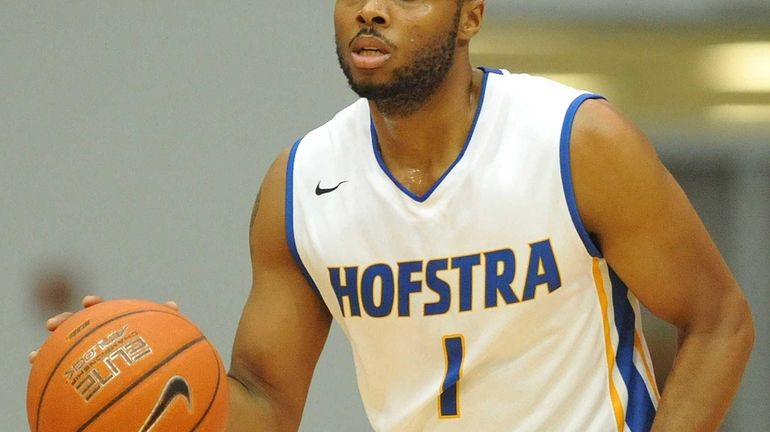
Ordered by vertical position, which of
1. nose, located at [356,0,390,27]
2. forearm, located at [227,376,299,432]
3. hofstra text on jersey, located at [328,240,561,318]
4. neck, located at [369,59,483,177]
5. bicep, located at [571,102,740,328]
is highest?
nose, located at [356,0,390,27]

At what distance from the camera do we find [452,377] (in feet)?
10.1

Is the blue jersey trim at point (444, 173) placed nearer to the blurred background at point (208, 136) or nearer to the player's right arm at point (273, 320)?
the player's right arm at point (273, 320)

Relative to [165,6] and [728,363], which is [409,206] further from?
[165,6]

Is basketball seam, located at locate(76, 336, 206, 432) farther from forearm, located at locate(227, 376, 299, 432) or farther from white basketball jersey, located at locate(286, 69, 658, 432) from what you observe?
white basketball jersey, located at locate(286, 69, 658, 432)

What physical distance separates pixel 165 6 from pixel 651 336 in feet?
7.72

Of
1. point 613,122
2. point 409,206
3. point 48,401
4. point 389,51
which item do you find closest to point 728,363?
point 613,122

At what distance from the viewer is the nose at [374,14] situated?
292 cm

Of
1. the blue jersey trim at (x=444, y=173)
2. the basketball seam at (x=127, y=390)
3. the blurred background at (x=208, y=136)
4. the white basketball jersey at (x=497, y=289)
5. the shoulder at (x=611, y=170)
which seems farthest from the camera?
the blurred background at (x=208, y=136)

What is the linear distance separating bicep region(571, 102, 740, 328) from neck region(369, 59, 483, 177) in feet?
0.99

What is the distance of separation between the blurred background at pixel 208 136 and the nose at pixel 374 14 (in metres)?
2.29

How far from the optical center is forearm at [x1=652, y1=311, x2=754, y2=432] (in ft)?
9.55

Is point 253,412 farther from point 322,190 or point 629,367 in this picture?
point 629,367

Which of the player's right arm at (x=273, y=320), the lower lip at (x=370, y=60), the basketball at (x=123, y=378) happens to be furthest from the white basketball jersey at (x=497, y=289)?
the basketball at (x=123, y=378)

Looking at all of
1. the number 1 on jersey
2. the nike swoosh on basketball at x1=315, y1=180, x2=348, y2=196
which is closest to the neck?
the nike swoosh on basketball at x1=315, y1=180, x2=348, y2=196
